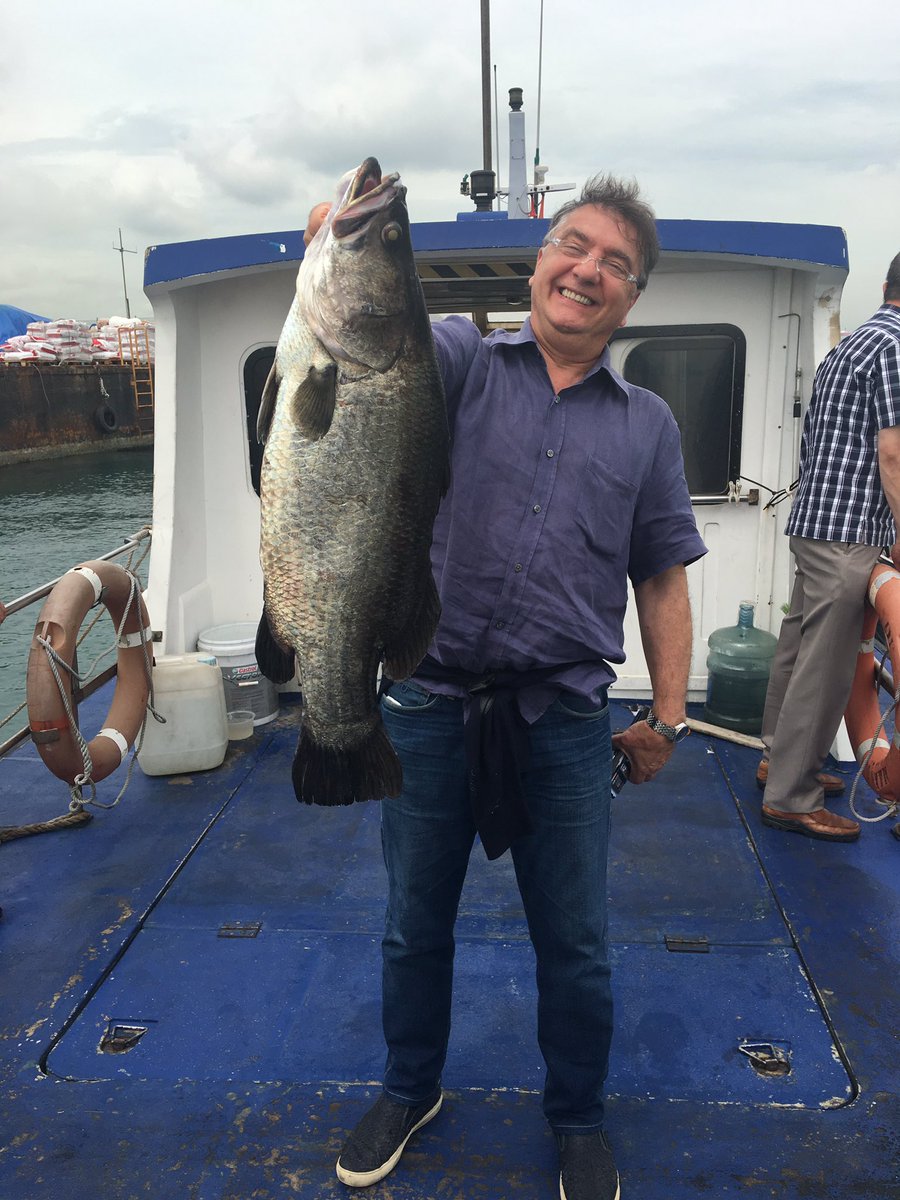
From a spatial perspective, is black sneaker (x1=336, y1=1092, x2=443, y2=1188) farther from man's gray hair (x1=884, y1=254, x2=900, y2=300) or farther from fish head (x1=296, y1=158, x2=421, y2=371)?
man's gray hair (x1=884, y1=254, x2=900, y2=300)

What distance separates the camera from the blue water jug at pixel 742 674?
211 inches

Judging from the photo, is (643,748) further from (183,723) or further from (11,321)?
(11,321)

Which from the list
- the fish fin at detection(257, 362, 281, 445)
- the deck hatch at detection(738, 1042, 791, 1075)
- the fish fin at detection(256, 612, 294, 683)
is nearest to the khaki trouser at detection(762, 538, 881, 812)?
the deck hatch at detection(738, 1042, 791, 1075)

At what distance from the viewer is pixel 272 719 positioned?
562 centimetres

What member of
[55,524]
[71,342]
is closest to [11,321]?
[71,342]

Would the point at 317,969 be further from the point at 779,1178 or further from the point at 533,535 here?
the point at 533,535

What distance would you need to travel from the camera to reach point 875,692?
4125 millimetres

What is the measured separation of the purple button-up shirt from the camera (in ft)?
6.91

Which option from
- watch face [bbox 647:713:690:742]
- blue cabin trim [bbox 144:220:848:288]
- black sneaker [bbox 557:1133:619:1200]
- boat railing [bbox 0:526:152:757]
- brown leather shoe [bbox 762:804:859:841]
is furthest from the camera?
blue cabin trim [bbox 144:220:848:288]

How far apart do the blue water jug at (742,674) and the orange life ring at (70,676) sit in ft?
11.0

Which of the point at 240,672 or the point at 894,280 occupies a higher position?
the point at 894,280

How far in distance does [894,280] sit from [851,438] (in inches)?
27.4

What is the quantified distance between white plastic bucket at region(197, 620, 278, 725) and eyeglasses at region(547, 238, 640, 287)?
372cm

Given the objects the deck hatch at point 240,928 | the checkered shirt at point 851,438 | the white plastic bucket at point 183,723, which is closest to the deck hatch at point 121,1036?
the deck hatch at point 240,928
